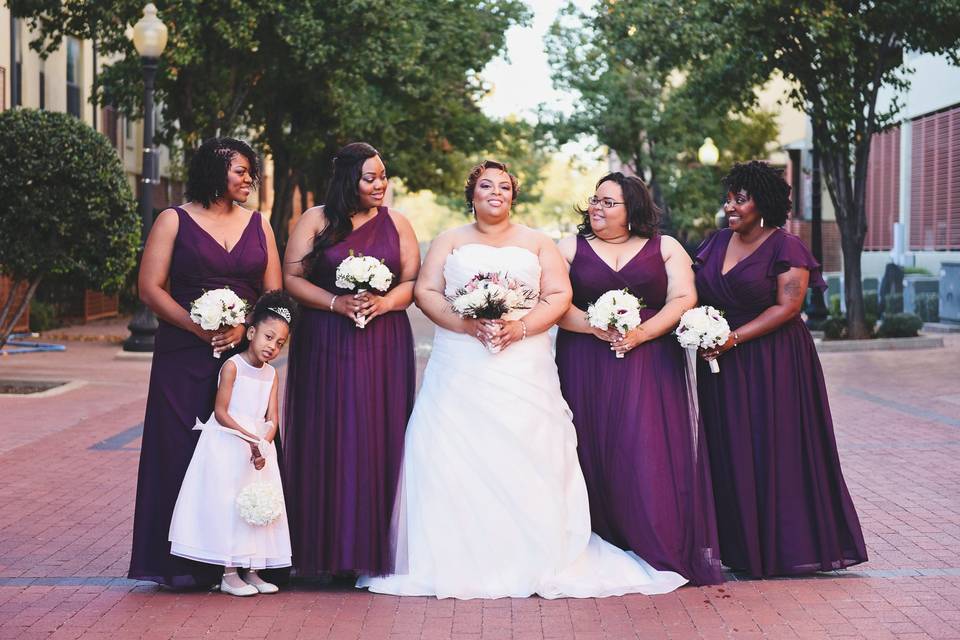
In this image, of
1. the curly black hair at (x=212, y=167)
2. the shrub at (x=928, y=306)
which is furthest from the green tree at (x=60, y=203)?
the shrub at (x=928, y=306)

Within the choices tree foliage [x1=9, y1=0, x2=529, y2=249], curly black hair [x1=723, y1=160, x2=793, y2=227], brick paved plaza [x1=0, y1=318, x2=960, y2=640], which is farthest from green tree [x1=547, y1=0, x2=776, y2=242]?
curly black hair [x1=723, y1=160, x2=793, y2=227]

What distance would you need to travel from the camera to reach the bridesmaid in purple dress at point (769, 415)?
7.94m

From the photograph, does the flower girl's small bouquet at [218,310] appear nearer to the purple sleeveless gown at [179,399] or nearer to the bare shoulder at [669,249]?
the purple sleeveless gown at [179,399]

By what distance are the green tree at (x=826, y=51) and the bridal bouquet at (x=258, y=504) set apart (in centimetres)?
1738

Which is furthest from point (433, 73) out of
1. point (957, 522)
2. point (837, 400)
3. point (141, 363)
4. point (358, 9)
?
point (957, 522)

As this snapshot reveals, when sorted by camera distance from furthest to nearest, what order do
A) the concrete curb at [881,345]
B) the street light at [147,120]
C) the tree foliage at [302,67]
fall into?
the concrete curb at [881,345], the tree foliage at [302,67], the street light at [147,120]

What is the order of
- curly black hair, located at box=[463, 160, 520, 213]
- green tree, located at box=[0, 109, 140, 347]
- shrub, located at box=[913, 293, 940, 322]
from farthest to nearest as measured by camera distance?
shrub, located at box=[913, 293, 940, 322] < green tree, located at box=[0, 109, 140, 347] < curly black hair, located at box=[463, 160, 520, 213]

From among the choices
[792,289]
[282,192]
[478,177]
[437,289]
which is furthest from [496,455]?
[282,192]

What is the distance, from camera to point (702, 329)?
7.69m

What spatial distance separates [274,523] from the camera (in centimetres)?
745

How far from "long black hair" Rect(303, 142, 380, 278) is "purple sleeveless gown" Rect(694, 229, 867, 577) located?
215 cm

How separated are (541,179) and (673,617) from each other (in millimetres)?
68737

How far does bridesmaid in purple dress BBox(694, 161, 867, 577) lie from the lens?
7941mm

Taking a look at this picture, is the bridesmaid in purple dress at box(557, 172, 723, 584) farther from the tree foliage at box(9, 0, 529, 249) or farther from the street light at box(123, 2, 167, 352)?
the tree foliage at box(9, 0, 529, 249)
